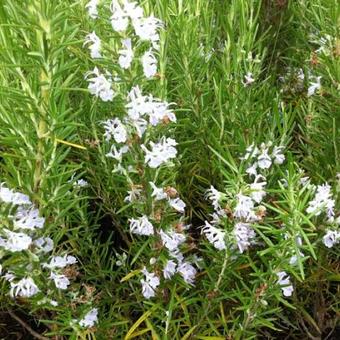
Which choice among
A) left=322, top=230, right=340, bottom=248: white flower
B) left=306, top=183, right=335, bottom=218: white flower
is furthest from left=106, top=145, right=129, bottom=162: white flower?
left=322, top=230, right=340, bottom=248: white flower

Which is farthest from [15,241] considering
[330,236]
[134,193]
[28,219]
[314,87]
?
[314,87]

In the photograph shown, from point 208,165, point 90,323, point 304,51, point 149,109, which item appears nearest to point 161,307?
point 90,323

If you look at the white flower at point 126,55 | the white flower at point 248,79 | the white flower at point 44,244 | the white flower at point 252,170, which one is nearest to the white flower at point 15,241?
the white flower at point 44,244

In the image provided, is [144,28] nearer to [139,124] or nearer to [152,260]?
[139,124]

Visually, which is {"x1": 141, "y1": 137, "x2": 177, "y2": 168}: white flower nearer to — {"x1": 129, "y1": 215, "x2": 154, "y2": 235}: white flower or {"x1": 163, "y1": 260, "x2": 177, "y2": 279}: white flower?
{"x1": 129, "y1": 215, "x2": 154, "y2": 235}: white flower

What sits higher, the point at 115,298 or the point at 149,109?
the point at 149,109

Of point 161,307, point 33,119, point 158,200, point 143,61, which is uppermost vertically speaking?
point 143,61

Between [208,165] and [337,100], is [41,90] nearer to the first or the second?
[208,165]
